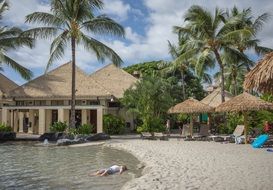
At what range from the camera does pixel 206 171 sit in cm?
1122

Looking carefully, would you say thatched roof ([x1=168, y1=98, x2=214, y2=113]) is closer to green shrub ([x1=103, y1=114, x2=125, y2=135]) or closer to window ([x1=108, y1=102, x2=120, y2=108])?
green shrub ([x1=103, y1=114, x2=125, y2=135])

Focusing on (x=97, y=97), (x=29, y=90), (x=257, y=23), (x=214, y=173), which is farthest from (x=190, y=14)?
(x=214, y=173)

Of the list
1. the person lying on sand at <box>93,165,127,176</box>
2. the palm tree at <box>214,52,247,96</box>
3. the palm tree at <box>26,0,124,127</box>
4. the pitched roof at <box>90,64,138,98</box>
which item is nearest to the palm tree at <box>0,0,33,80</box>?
the palm tree at <box>26,0,124,127</box>

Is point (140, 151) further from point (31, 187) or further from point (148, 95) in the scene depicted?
point (148, 95)

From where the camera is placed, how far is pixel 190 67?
4516 centimetres

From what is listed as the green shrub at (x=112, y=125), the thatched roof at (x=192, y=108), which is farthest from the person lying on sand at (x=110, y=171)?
the green shrub at (x=112, y=125)

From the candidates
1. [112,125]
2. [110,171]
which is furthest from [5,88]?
[110,171]

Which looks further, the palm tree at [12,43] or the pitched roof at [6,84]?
the pitched roof at [6,84]

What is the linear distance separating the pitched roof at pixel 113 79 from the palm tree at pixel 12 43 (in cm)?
1021

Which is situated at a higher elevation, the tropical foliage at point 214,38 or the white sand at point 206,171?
the tropical foliage at point 214,38

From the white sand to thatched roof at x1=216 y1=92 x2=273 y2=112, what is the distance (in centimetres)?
452

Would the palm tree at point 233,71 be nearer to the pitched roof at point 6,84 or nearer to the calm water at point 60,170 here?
the calm water at point 60,170

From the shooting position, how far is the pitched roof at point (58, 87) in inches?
1286

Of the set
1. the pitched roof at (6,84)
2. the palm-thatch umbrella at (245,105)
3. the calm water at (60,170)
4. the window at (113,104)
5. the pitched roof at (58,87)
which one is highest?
the pitched roof at (6,84)
